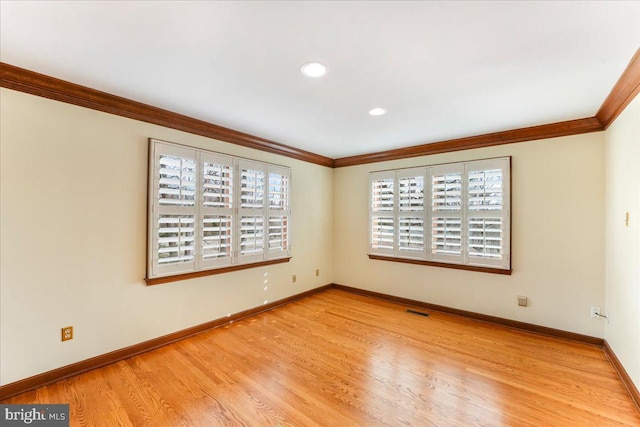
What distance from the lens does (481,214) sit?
3652 millimetres

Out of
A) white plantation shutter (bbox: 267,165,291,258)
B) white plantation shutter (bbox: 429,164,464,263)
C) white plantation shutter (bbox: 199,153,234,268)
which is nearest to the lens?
white plantation shutter (bbox: 199,153,234,268)

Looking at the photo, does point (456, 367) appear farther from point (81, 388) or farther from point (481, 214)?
point (81, 388)

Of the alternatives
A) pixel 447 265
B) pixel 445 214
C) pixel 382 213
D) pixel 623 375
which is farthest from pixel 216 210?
pixel 623 375

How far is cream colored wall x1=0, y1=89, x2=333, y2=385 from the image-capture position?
2.13 m

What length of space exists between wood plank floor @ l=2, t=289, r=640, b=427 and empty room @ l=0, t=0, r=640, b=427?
21 millimetres

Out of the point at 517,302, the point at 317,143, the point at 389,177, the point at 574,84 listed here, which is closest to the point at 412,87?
the point at 574,84

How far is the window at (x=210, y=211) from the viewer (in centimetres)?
289

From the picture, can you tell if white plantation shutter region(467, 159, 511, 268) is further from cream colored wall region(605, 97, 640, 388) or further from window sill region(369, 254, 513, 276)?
cream colored wall region(605, 97, 640, 388)

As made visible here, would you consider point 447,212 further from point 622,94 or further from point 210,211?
point 210,211

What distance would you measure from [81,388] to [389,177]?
4.28m

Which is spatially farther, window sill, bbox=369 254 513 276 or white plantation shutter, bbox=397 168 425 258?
white plantation shutter, bbox=397 168 425 258

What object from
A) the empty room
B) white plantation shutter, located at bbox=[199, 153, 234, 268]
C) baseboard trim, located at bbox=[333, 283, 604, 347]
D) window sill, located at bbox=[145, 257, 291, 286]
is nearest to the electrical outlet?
the empty room

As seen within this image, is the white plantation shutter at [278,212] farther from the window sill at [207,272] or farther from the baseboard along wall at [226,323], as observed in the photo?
the baseboard along wall at [226,323]

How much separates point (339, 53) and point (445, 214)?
2.86 metres
